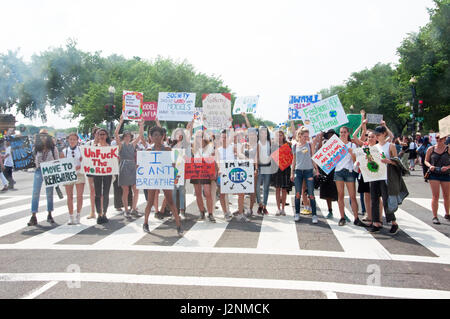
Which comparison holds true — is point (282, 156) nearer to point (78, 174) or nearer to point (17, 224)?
point (78, 174)

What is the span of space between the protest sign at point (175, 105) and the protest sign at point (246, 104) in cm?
288

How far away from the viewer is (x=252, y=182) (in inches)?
344

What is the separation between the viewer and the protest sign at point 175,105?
37.9ft

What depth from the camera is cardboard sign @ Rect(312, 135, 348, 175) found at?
7896 mm

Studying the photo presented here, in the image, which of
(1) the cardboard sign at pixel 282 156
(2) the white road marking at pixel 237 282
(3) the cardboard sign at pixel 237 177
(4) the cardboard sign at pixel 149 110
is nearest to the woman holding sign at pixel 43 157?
(2) the white road marking at pixel 237 282


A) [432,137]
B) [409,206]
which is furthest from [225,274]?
[432,137]

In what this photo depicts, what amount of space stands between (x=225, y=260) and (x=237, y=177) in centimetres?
336

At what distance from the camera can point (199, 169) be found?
849 centimetres

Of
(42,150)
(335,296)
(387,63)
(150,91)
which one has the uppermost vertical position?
(387,63)

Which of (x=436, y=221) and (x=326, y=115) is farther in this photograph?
(x=326, y=115)

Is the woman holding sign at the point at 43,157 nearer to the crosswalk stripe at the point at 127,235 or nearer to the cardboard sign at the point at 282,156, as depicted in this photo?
the crosswalk stripe at the point at 127,235

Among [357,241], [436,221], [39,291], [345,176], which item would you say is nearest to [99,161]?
[39,291]

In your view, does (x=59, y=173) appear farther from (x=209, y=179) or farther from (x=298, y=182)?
(x=298, y=182)

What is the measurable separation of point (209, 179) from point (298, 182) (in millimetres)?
1879
